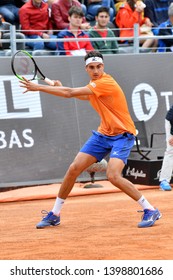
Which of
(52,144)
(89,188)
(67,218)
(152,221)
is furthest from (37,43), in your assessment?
(152,221)

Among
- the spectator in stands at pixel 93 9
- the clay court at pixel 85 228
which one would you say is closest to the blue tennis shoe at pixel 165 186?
the clay court at pixel 85 228

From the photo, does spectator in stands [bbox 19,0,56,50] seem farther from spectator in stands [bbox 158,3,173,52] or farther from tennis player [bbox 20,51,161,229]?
tennis player [bbox 20,51,161,229]

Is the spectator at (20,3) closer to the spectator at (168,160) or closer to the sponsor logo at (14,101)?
the sponsor logo at (14,101)

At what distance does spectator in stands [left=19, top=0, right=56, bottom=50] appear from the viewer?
49.1 ft

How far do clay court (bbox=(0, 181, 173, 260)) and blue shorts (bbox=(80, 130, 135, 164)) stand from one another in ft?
3.15

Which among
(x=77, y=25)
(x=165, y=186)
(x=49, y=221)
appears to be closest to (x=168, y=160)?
(x=165, y=186)

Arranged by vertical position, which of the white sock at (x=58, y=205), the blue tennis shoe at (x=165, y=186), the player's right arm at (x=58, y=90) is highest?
the player's right arm at (x=58, y=90)

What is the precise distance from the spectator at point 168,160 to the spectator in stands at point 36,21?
2.97 m

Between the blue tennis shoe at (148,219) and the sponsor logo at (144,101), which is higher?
the sponsor logo at (144,101)

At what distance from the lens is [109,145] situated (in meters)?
10.1

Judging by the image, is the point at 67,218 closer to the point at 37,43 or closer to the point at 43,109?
the point at 43,109

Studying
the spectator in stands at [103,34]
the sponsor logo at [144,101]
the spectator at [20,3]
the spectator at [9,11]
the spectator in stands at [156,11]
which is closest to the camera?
the sponsor logo at [144,101]

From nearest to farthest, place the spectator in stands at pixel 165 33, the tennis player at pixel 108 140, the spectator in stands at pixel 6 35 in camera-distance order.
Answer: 1. the tennis player at pixel 108 140
2. the spectator in stands at pixel 6 35
3. the spectator in stands at pixel 165 33

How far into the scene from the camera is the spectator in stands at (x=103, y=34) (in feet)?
49.8
